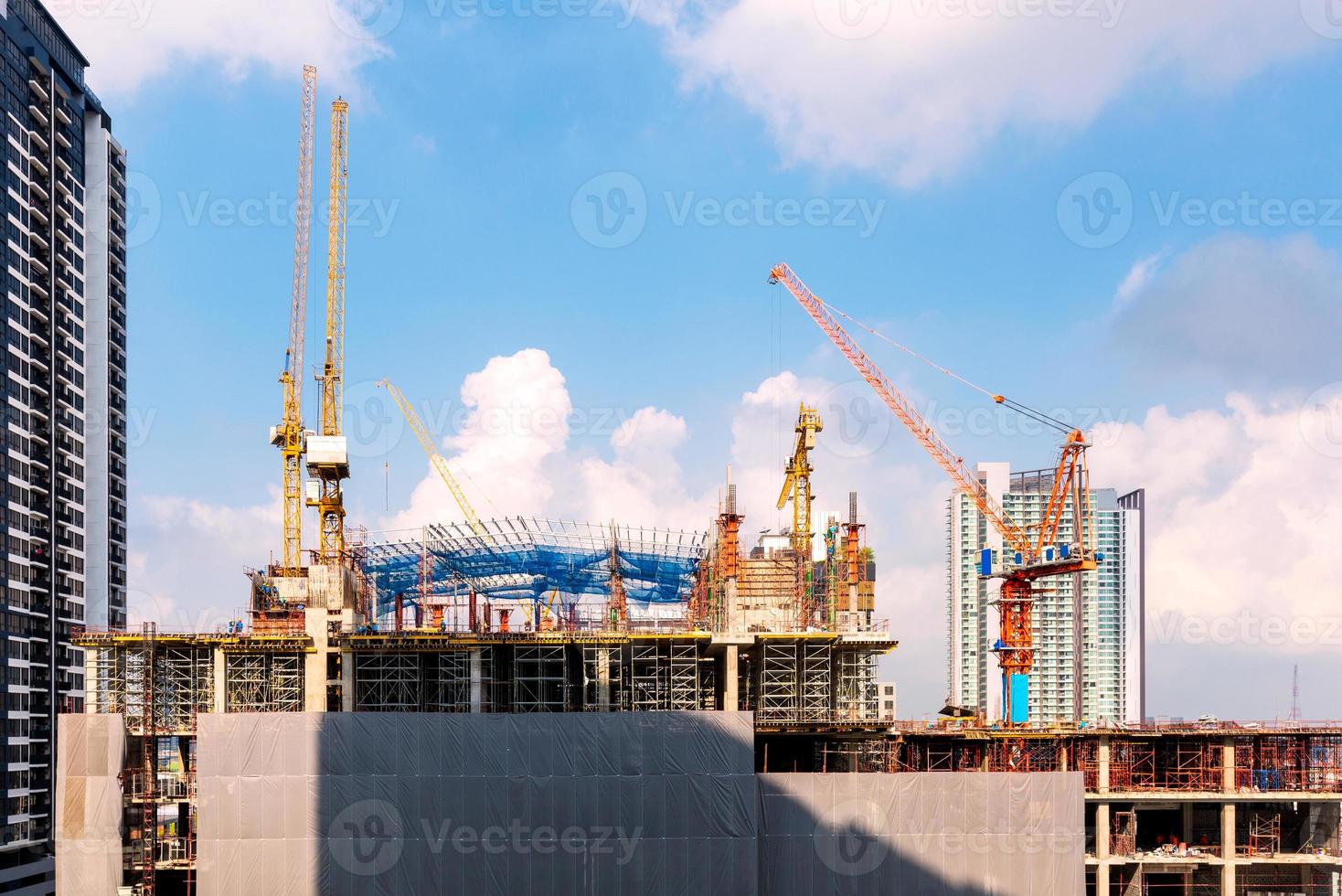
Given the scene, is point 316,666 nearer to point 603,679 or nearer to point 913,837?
point 603,679

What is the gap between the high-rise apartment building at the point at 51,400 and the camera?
105188mm

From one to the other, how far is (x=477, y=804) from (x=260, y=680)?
772 inches

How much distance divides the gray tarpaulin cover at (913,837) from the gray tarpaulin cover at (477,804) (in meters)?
3.15

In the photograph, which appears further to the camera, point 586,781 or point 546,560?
point 546,560

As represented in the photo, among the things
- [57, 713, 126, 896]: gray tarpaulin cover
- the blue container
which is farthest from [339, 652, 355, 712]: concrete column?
the blue container

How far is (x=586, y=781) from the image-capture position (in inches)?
2795

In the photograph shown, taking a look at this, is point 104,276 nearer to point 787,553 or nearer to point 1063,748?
point 787,553

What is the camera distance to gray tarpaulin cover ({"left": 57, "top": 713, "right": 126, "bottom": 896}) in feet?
249

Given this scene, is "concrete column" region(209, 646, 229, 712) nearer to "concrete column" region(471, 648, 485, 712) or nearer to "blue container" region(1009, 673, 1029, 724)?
"concrete column" region(471, 648, 485, 712)

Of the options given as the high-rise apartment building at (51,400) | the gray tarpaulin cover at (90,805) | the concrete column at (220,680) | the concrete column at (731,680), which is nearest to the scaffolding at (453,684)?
the concrete column at (220,680)

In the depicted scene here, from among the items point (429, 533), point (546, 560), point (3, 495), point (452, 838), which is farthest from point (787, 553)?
point (3, 495)

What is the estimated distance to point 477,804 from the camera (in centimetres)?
7050

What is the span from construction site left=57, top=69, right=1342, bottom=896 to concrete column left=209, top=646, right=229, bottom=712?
18 cm

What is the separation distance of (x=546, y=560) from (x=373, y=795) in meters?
27.9
